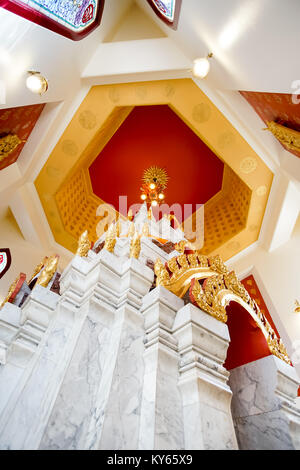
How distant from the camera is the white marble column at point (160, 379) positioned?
6.29 feet

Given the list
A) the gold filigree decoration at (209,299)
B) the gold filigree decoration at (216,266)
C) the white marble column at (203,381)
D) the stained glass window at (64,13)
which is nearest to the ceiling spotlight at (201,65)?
the stained glass window at (64,13)

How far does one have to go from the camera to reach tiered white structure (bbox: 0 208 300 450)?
6.30 ft

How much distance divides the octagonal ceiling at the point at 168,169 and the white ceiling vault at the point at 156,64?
0.26 m

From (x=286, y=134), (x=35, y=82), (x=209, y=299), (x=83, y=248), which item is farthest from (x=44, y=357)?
(x=286, y=134)

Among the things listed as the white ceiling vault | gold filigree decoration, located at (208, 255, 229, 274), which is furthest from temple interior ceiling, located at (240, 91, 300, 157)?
gold filigree decoration, located at (208, 255, 229, 274)

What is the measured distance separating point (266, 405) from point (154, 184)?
7.27 metres

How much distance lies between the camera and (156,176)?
9.45m

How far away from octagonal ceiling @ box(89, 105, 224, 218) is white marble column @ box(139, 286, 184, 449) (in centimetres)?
745

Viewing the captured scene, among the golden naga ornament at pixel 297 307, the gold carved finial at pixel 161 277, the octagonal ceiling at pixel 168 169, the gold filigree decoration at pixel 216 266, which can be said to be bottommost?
the gold carved finial at pixel 161 277

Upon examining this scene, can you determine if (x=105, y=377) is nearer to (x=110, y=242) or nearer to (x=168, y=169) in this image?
(x=110, y=242)

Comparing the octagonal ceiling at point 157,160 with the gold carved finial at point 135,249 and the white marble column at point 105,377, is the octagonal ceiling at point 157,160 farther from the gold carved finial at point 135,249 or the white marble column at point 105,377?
the white marble column at point 105,377

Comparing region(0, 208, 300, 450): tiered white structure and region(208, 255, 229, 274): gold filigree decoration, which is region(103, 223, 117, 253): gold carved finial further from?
region(208, 255, 229, 274): gold filigree decoration
